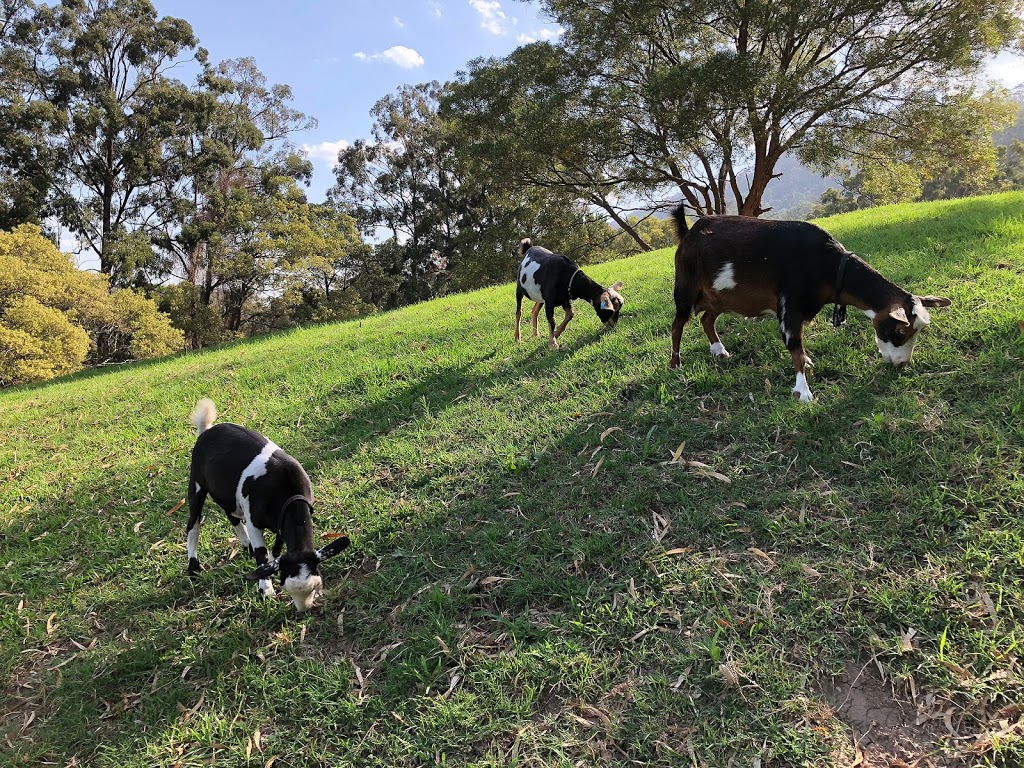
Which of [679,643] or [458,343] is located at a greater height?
[458,343]

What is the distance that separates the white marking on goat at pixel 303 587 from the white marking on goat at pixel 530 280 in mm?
5355

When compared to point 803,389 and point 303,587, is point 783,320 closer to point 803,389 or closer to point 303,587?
point 803,389

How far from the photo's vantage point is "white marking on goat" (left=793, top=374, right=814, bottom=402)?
4574 millimetres

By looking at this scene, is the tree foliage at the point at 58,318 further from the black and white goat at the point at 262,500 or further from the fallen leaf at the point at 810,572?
the fallen leaf at the point at 810,572

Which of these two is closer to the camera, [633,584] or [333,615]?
[633,584]

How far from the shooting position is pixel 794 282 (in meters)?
4.75

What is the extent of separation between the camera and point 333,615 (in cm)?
370

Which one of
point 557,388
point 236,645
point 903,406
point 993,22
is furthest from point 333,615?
point 993,22

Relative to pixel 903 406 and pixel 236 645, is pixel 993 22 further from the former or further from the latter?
pixel 236 645

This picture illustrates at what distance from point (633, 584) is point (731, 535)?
75 cm

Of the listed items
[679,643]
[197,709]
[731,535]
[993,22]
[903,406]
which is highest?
[993,22]

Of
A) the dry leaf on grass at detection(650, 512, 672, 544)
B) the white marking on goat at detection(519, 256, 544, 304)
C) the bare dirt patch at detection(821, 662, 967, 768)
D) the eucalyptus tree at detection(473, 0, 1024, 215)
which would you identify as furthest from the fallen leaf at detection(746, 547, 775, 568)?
the eucalyptus tree at detection(473, 0, 1024, 215)

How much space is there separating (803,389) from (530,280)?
451 centimetres

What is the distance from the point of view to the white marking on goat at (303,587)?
350 centimetres
